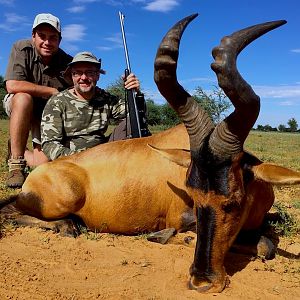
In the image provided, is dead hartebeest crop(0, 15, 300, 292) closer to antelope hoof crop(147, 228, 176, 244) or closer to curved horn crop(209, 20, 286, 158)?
curved horn crop(209, 20, 286, 158)

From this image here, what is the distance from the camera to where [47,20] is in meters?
8.52

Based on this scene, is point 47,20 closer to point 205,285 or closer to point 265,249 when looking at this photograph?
point 265,249

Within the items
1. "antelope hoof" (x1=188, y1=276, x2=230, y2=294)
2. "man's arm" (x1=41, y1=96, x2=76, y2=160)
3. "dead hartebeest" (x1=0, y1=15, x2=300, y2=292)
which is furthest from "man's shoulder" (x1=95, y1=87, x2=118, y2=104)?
"antelope hoof" (x1=188, y1=276, x2=230, y2=294)

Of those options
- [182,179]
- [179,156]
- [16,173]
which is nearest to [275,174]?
[179,156]

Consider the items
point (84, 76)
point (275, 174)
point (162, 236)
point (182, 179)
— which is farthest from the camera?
point (84, 76)

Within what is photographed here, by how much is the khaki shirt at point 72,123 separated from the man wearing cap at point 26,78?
1.15 m

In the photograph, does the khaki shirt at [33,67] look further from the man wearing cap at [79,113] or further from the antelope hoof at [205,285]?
the antelope hoof at [205,285]

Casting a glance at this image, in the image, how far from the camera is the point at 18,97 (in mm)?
8734

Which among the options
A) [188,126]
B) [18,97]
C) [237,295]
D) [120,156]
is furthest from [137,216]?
[18,97]

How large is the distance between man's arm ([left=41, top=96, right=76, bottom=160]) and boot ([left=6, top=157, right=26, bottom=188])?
128 centimetres

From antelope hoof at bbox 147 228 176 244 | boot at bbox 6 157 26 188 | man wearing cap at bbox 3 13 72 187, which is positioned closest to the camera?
antelope hoof at bbox 147 228 176 244

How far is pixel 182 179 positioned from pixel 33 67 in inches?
182

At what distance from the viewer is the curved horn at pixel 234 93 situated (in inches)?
165

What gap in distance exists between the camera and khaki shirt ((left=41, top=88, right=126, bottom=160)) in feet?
24.8
